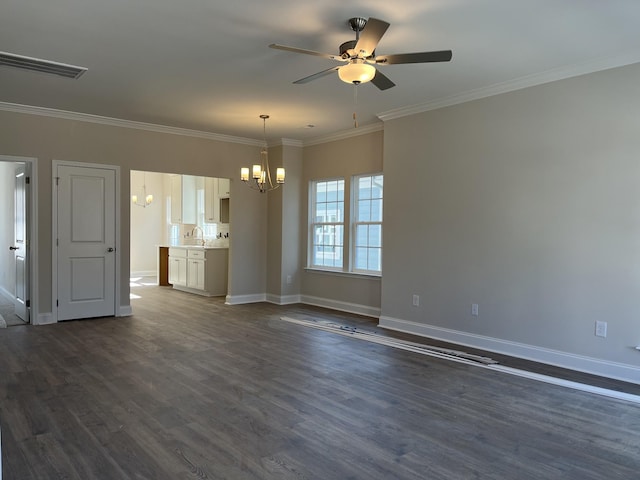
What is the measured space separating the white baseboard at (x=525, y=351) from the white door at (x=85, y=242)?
12.5 ft

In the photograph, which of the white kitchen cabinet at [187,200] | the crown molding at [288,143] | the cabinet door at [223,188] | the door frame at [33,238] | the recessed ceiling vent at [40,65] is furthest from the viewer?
the white kitchen cabinet at [187,200]

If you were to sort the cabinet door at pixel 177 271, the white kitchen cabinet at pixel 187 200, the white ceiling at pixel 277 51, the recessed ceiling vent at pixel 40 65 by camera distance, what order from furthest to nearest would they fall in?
the white kitchen cabinet at pixel 187 200 < the cabinet door at pixel 177 271 < the recessed ceiling vent at pixel 40 65 < the white ceiling at pixel 277 51

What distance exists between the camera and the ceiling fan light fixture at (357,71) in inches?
123

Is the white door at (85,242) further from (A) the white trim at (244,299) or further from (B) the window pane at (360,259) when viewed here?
(B) the window pane at (360,259)

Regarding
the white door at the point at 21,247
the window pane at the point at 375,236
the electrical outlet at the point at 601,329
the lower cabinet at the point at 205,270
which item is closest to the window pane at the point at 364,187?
the window pane at the point at 375,236

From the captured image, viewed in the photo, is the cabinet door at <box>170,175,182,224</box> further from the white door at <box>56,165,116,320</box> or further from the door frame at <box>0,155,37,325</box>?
the door frame at <box>0,155,37,325</box>

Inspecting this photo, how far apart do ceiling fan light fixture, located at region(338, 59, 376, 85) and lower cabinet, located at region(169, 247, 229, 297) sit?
5792mm

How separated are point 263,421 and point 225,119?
171 inches

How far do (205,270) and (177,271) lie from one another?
3.86 ft

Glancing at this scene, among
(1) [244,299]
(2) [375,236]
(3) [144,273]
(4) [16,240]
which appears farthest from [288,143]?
(3) [144,273]

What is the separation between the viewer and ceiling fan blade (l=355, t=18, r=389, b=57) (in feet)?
8.86

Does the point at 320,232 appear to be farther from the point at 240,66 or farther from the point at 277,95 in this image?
the point at 240,66

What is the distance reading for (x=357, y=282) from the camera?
6770 mm

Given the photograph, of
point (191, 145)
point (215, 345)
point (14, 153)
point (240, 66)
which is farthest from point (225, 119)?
point (215, 345)
